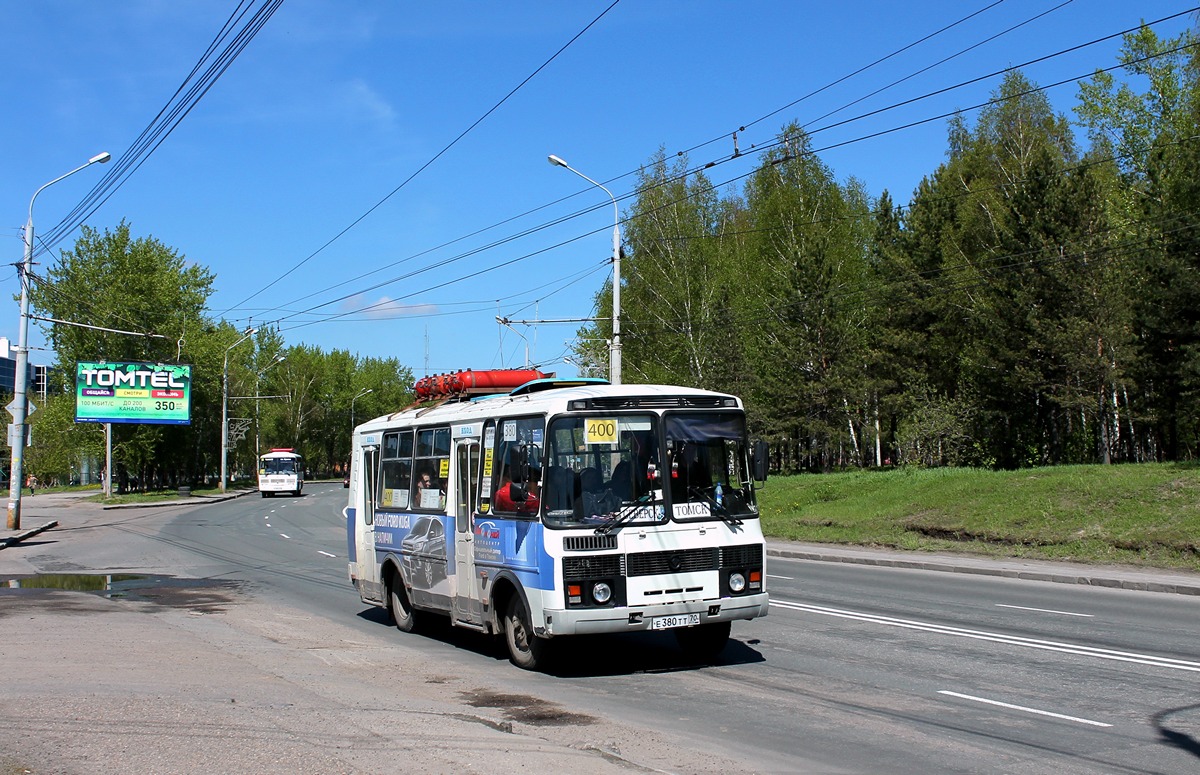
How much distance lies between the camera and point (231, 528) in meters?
38.1

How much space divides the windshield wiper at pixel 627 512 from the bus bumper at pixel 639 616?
2.39ft

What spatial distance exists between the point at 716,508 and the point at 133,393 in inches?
2202

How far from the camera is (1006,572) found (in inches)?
814

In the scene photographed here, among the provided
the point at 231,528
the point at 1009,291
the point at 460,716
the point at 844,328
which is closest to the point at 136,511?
the point at 231,528

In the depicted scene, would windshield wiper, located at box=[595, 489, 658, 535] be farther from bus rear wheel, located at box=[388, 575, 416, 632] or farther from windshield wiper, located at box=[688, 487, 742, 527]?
bus rear wheel, located at box=[388, 575, 416, 632]

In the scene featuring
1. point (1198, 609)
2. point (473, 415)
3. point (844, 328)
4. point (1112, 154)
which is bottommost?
point (1198, 609)

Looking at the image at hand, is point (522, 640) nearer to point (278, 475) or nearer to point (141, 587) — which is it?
point (141, 587)

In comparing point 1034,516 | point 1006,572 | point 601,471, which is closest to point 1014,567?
point 1006,572

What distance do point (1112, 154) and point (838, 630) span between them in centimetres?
4220

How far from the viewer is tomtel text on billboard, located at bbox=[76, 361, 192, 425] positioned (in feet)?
191

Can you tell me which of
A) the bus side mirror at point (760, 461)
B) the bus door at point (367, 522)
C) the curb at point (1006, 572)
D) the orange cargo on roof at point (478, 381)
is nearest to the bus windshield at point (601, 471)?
the bus side mirror at point (760, 461)

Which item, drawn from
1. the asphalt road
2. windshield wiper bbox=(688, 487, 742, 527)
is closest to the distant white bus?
the asphalt road

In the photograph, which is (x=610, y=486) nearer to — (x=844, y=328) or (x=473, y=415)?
(x=473, y=415)

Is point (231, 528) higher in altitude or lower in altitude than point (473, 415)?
lower
